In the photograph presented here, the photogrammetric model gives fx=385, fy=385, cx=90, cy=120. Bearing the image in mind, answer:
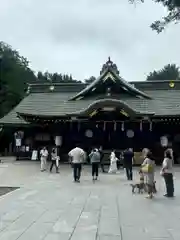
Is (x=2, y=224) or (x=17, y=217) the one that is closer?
(x=2, y=224)

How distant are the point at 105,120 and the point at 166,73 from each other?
173ft

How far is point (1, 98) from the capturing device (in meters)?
53.6

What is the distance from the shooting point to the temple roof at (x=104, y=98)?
30.3 meters

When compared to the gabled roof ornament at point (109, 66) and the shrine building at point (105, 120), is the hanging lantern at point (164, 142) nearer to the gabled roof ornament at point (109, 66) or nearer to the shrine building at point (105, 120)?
the shrine building at point (105, 120)

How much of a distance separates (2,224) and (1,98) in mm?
46536

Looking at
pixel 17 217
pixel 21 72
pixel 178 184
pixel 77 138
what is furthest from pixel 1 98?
pixel 17 217

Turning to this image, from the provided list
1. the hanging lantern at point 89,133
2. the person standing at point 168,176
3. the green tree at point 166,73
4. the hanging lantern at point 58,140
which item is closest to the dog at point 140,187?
the person standing at point 168,176

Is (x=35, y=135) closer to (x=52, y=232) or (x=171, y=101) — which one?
(x=171, y=101)

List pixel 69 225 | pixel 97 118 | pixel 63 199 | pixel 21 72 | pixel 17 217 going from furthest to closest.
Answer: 1. pixel 21 72
2. pixel 97 118
3. pixel 63 199
4. pixel 17 217
5. pixel 69 225

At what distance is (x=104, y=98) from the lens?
31.0 m

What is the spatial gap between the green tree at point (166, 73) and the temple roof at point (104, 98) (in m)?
43.1

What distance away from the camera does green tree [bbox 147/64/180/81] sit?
78.1m

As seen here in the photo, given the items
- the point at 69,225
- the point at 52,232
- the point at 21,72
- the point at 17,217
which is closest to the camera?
the point at 52,232

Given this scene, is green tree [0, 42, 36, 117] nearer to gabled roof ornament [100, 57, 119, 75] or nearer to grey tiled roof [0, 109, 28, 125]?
grey tiled roof [0, 109, 28, 125]
